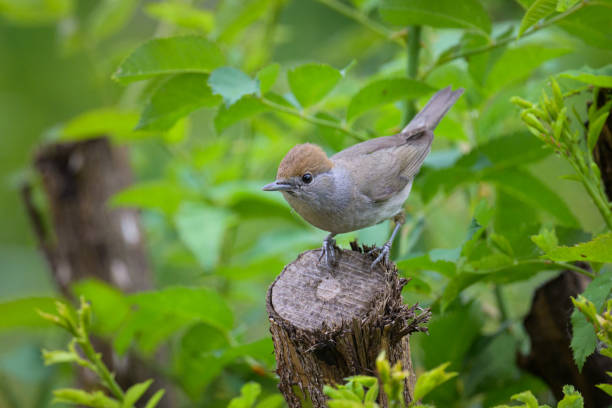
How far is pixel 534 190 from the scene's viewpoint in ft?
7.08

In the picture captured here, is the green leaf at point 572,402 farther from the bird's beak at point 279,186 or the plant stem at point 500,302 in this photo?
the bird's beak at point 279,186

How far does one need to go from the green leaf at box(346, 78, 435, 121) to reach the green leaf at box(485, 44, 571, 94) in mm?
408

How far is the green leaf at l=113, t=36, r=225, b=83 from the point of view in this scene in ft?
6.24

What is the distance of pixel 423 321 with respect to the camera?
1.46 meters

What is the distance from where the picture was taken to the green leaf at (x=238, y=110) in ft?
6.35

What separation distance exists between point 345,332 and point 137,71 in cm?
108

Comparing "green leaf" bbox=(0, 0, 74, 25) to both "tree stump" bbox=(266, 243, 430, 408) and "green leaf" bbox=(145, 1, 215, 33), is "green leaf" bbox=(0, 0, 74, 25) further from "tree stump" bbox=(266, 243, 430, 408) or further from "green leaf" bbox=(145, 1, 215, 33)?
"tree stump" bbox=(266, 243, 430, 408)

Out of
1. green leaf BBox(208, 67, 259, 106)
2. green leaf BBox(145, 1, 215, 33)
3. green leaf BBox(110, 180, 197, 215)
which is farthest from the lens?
green leaf BBox(145, 1, 215, 33)

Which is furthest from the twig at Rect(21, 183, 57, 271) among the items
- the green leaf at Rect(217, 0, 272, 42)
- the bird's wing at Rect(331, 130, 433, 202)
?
the bird's wing at Rect(331, 130, 433, 202)

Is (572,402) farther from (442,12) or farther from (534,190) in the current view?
(442,12)

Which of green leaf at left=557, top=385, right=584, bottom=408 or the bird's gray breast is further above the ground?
the bird's gray breast

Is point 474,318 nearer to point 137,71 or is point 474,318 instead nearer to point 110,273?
point 137,71

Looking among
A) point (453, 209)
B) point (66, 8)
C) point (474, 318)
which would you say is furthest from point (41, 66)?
Result: point (474, 318)

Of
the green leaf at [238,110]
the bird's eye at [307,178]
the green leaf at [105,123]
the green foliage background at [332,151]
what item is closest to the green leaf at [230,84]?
the green foliage background at [332,151]
